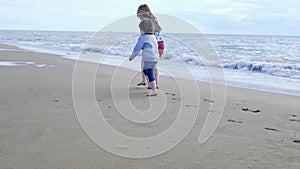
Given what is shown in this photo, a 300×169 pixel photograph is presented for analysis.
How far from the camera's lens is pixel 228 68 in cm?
1217

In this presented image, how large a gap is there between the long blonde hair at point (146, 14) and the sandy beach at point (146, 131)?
113 centimetres

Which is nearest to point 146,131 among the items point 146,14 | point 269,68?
point 146,14

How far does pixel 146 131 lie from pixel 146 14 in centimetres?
290

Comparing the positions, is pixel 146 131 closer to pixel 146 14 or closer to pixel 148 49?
pixel 148 49

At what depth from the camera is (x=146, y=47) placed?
5121 mm

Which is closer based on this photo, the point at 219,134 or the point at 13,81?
the point at 219,134

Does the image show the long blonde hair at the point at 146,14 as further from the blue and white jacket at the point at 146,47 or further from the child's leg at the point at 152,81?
the child's leg at the point at 152,81

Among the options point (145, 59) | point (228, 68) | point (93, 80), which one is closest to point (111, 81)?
point (93, 80)

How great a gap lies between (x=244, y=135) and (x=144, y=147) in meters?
1.04

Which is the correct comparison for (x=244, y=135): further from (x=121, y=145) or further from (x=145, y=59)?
(x=145, y=59)

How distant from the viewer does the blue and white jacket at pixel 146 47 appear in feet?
16.6

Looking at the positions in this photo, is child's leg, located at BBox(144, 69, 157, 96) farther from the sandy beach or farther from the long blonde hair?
the long blonde hair

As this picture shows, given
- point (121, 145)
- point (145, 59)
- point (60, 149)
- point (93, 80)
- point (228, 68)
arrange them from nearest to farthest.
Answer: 1. point (60, 149)
2. point (121, 145)
3. point (145, 59)
4. point (93, 80)
5. point (228, 68)

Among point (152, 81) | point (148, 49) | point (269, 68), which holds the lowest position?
point (269, 68)
